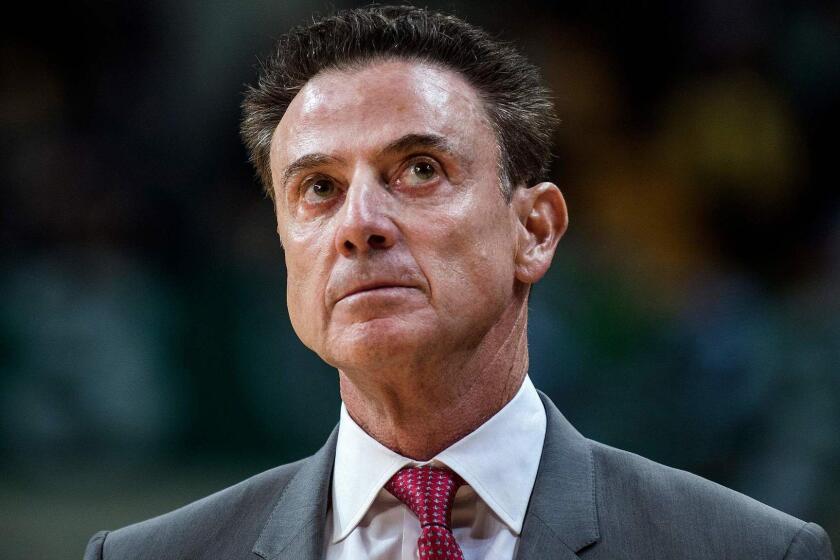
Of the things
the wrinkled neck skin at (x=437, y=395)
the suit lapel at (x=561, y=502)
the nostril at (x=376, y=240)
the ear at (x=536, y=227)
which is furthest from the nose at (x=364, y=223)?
the suit lapel at (x=561, y=502)

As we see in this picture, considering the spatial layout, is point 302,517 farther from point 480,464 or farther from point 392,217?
point 392,217

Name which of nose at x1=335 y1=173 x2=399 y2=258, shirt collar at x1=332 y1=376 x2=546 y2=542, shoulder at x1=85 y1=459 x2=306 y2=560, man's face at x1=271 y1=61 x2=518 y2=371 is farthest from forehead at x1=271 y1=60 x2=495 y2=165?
shoulder at x1=85 y1=459 x2=306 y2=560

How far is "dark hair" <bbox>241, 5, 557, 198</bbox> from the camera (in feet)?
8.37

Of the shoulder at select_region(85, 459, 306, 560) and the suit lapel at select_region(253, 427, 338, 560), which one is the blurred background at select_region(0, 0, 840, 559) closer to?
the shoulder at select_region(85, 459, 306, 560)

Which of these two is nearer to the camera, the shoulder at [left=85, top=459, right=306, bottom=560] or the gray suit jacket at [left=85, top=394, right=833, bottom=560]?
the gray suit jacket at [left=85, top=394, right=833, bottom=560]

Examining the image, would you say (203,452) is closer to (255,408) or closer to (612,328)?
(255,408)

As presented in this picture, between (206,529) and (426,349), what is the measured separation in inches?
27.5

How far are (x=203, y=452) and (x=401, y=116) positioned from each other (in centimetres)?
205

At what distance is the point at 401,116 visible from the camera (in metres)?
2.40

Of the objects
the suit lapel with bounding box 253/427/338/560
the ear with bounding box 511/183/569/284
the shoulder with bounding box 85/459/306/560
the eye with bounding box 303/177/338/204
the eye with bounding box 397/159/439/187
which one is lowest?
the shoulder with bounding box 85/459/306/560

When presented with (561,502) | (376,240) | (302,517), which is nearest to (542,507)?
(561,502)

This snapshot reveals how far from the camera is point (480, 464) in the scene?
2.37 meters

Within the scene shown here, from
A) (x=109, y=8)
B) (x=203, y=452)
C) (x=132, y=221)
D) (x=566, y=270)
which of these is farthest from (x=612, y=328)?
(x=109, y=8)

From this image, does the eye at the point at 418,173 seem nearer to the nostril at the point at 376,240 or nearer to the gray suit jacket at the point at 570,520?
the nostril at the point at 376,240
